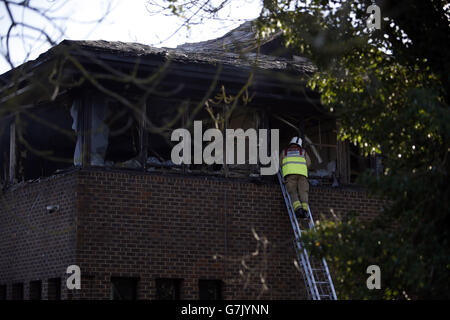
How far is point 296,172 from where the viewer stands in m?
14.9

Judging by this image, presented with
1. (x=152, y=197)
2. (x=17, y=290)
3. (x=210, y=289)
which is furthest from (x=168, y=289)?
(x=17, y=290)

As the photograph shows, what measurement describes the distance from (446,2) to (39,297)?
332 inches

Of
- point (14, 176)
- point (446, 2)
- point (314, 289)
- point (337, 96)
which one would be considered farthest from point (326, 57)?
point (14, 176)

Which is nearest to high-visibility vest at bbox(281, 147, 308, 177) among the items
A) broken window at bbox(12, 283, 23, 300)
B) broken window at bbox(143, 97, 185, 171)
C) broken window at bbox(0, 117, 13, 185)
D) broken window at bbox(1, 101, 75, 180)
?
broken window at bbox(143, 97, 185, 171)

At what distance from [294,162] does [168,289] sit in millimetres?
3189

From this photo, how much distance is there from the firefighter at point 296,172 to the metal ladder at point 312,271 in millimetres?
209

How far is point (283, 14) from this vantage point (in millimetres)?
11633

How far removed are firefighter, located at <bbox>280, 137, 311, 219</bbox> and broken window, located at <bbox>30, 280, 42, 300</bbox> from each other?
186 inches

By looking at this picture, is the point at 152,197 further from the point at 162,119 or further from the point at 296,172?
the point at 296,172

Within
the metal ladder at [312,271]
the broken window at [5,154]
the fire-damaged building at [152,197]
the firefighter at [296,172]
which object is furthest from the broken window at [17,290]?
the firefighter at [296,172]

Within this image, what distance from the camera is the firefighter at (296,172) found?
14961 mm

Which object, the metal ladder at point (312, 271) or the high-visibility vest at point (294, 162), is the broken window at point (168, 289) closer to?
the metal ladder at point (312, 271)

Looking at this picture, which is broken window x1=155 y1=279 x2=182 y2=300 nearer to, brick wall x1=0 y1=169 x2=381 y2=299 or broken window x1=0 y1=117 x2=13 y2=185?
brick wall x1=0 y1=169 x2=381 y2=299

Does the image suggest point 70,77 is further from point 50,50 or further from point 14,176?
point 14,176
